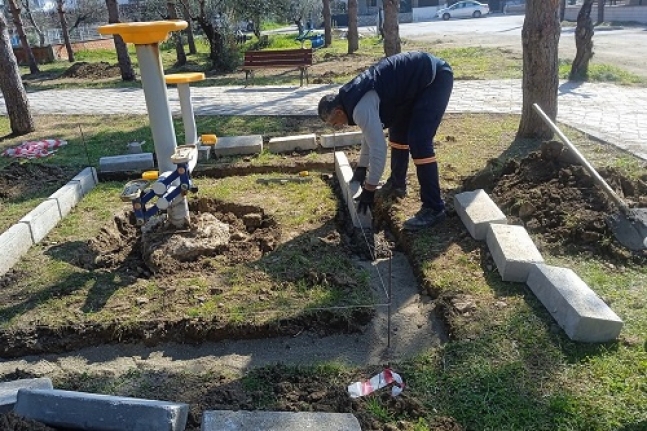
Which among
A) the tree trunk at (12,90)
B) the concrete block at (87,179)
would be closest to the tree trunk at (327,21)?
the tree trunk at (12,90)

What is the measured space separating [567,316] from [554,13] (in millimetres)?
4687

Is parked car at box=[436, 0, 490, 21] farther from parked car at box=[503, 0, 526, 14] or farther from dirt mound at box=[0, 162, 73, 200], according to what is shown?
dirt mound at box=[0, 162, 73, 200]

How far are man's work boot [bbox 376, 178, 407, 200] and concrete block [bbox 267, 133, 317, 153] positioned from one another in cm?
184

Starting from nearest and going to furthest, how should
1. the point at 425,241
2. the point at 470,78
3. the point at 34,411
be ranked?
1. the point at 34,411
2. the point at 425,241
3. the point at 470,78

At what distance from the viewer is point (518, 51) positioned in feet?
55.5

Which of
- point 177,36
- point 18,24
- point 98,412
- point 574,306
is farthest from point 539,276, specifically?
point 18,24

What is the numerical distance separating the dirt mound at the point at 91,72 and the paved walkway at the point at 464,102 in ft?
9.64

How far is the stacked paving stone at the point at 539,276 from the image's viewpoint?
295 cm

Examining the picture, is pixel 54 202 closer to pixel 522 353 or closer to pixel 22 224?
pixel 22 224

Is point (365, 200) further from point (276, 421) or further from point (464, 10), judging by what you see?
point (464, 10)

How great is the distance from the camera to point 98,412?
238 centimetres

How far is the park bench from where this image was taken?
491 inches

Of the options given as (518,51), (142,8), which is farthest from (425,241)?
(142,8)

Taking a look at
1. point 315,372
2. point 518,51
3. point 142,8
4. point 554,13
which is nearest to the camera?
point 315,372
